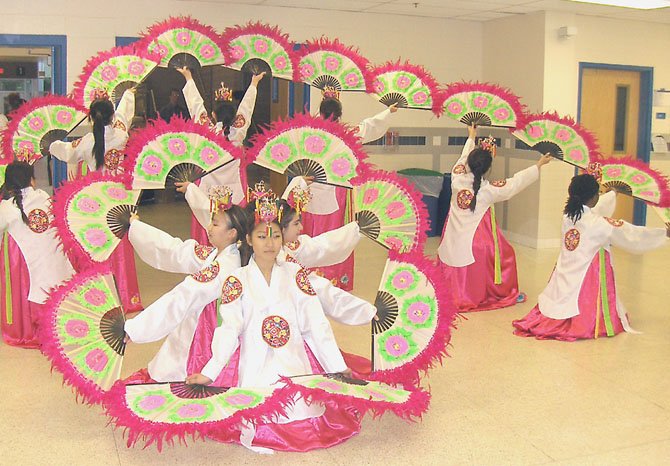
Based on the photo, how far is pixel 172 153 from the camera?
391 centimetres

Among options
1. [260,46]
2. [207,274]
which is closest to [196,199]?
[207,274]

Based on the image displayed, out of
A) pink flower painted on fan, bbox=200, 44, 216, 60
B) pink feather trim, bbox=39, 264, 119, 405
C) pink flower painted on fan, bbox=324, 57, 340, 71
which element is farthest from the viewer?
pink flower painted on fan, bbox=324, 57, 340, 71

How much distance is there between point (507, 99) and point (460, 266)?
128cm

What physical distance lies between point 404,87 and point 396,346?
9.53 feet

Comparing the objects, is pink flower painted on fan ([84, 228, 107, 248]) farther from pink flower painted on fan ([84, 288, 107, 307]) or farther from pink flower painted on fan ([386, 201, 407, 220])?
pink flower painted on fan ([386, 201, 407, 220])

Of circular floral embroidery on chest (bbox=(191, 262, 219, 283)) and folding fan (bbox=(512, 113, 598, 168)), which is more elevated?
folding fan (bbox=(512, 113, 598, 168))

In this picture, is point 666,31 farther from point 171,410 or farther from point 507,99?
point 171,410

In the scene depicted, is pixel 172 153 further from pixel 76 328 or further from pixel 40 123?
pixel 40 123

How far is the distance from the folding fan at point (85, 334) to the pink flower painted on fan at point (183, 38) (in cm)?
266

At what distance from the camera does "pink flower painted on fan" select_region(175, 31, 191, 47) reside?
5.65 m

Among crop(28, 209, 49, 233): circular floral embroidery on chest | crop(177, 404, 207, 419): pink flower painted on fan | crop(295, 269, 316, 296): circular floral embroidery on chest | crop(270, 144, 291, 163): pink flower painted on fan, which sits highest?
crop(270, 144, 291, 163): pink flower painted on fan

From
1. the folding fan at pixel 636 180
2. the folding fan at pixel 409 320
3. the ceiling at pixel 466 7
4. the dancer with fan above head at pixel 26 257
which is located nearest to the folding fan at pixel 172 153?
the folding fan at pixel 409 320

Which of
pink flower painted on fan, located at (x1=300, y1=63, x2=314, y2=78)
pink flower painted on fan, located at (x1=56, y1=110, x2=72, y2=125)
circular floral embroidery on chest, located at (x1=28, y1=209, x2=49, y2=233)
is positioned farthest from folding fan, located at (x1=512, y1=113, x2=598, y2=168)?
circular floral embroidery on chest, located at (x1=28, y1=209, x2=49, y2=233)

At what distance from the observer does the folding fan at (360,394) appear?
125 inches
